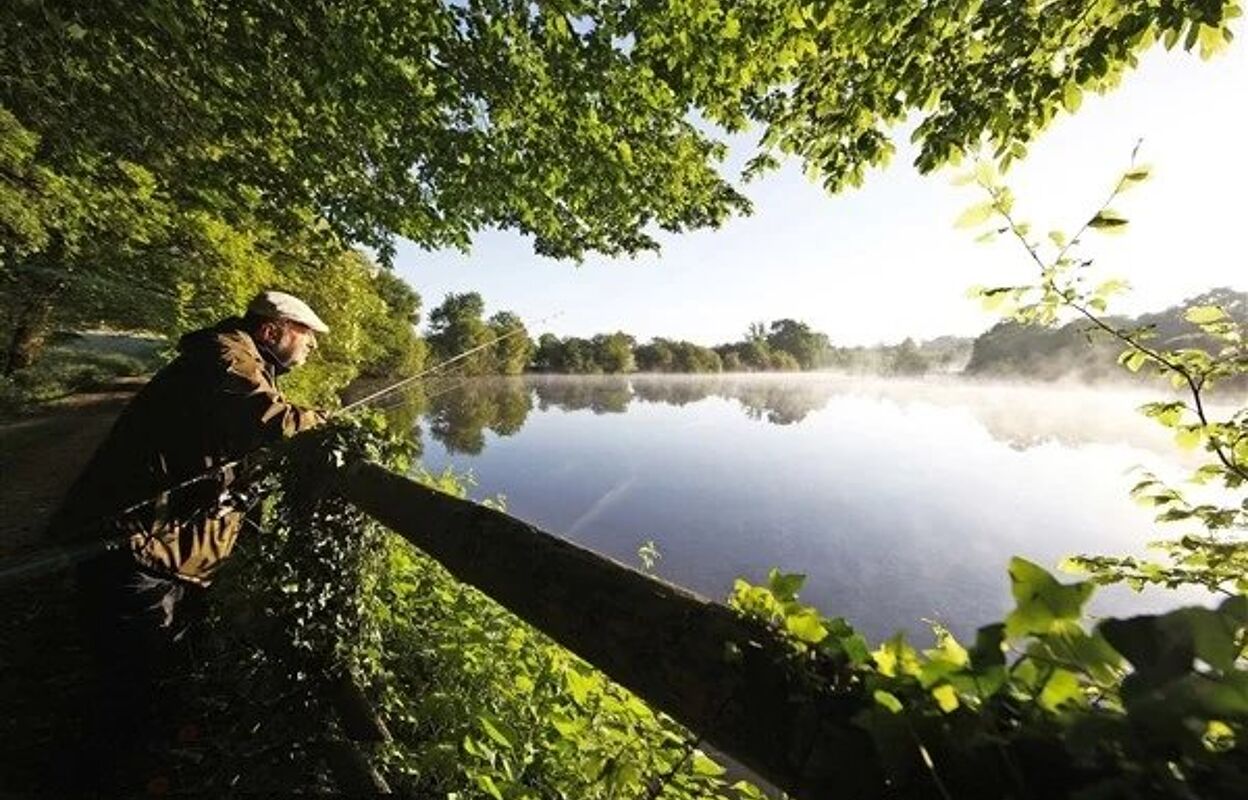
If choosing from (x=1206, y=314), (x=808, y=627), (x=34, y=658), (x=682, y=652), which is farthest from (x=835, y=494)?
(x=808, y=627)

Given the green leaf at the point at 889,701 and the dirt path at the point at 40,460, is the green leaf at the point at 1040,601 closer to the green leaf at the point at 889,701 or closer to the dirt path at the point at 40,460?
the green leaf at the point at 889,701

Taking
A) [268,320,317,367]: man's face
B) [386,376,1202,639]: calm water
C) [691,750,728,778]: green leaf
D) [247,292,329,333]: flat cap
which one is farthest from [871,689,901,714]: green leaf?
[268,320,317,367]: man's face

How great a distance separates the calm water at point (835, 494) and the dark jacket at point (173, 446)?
4.60 m

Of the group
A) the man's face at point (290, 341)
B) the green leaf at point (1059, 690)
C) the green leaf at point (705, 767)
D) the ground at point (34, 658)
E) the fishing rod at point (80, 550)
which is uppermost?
the man's face at point (290, 341)

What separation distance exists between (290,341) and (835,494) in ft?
101

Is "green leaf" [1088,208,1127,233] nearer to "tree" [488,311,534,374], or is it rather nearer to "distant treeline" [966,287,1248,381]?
"tree" [488,311,534,374]

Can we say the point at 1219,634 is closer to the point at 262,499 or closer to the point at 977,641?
the point at 977,641

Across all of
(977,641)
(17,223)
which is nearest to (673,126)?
(977,641)

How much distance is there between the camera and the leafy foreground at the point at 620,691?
90 centimetres

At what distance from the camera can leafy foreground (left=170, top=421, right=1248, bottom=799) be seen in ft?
2.94

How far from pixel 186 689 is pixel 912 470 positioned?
40817 mm

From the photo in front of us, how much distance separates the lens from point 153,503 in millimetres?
4012

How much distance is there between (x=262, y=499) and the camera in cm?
450

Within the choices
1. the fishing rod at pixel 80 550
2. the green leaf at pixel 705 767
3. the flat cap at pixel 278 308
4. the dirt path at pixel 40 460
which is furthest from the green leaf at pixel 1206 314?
the dirt path at pixel 40 460
